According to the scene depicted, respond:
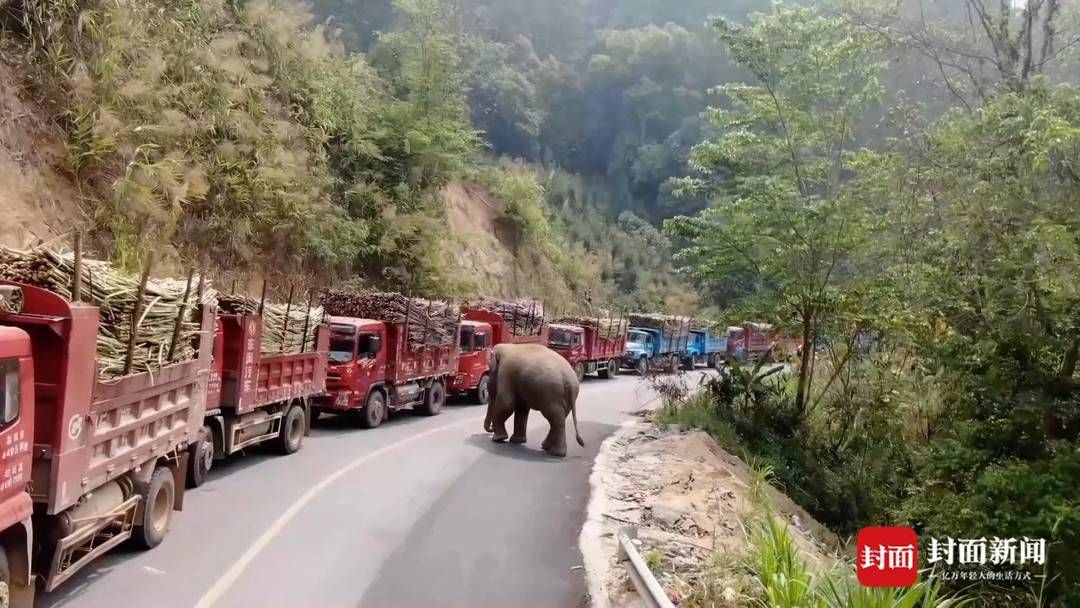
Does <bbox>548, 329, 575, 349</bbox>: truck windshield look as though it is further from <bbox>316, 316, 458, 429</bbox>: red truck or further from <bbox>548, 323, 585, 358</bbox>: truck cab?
<bbox>316, 316, 458, 429</bbox>: red truck

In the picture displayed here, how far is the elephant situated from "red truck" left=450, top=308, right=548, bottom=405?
4.51 meters

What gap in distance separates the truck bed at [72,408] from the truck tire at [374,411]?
7.76 metres

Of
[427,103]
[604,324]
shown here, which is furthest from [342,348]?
[427,103]

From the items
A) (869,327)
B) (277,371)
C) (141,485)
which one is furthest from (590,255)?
(141,485)

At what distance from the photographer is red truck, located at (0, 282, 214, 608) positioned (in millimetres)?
4805

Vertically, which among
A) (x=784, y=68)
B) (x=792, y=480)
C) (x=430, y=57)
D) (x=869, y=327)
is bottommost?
(x=792, y=480)

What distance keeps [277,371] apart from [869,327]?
11.1m

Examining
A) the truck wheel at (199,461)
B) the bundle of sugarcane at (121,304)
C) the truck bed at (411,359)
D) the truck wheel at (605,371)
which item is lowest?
the truck wheel at (605,371)

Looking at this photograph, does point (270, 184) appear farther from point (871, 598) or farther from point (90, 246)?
point (871, 598)

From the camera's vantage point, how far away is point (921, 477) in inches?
406

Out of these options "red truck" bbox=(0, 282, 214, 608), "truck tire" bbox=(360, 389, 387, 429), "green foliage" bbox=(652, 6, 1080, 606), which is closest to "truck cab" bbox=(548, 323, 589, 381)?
"green foliage" bbox=(652, 6, 1080, 606)

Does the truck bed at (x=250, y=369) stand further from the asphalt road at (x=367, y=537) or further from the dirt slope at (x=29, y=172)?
the dirt slope at (x=29, y=172)

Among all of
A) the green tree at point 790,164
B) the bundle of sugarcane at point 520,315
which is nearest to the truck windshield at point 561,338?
the bundle of sugarcane at point 520,315

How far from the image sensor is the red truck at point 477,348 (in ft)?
63.5
